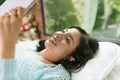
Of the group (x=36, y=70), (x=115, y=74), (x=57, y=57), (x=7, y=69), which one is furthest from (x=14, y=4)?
(x=115, y=74)

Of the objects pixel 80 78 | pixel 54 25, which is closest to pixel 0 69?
pixel 80 78

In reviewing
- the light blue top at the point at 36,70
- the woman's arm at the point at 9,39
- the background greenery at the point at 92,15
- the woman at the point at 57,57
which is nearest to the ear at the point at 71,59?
the woman at the point at 57,57

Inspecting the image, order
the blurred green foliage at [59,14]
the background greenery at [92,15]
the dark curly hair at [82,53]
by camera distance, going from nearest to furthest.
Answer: the dark curly hair at [82,53], the background greenery at [92,15], the blurred green foliage at [59,14]

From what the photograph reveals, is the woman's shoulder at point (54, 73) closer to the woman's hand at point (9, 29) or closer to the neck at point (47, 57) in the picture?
the neck at point (47, 57)

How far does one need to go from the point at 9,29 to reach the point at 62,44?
577 millimetres

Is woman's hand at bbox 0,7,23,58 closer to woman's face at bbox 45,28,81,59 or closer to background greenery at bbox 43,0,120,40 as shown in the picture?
woman's face at bbox 45,28,81,59

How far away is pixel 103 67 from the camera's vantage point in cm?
151

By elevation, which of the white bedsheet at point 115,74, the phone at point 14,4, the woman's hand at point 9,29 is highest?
the phone at point 14,4

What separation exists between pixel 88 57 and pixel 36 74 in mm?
363

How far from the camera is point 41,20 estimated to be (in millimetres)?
2736

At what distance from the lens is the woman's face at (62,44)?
5.36ft

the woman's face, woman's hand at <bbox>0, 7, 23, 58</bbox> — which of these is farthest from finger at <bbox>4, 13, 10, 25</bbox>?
the woman's face

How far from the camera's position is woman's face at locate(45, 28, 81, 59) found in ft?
5.36

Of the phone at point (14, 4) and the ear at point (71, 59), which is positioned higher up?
the phone at point (14, 4)
